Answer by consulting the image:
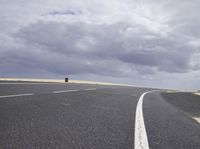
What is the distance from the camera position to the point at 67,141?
5.10 meters

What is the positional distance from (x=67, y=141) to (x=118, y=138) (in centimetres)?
107

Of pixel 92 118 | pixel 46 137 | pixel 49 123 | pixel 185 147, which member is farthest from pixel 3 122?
pixel 185 147

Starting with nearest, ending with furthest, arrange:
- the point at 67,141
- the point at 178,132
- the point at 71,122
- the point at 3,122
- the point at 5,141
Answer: the point at 5,141, the point at 67,141, the point at 3,122, the point at 71,122, the point at 178,132

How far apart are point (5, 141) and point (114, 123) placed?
323 centimetres

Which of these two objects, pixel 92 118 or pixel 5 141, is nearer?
pixel 5 141

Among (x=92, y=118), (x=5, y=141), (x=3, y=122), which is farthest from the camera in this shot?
(x=92, y=118)

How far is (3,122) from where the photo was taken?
20.0 ft

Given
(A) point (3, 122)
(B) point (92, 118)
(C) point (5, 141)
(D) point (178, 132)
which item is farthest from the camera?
(B) point (92, 118)

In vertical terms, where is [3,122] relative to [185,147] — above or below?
above

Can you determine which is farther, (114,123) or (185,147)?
(114,123)

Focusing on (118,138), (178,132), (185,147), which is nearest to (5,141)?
(118,138)

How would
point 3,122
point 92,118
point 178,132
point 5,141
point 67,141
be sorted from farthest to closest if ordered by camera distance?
point 92,118
point 178,132
point 3,122
point 67,141
point 5,141

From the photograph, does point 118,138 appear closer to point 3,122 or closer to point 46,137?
point 46,137

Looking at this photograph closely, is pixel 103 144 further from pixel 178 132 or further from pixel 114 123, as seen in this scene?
pixel 178 132
